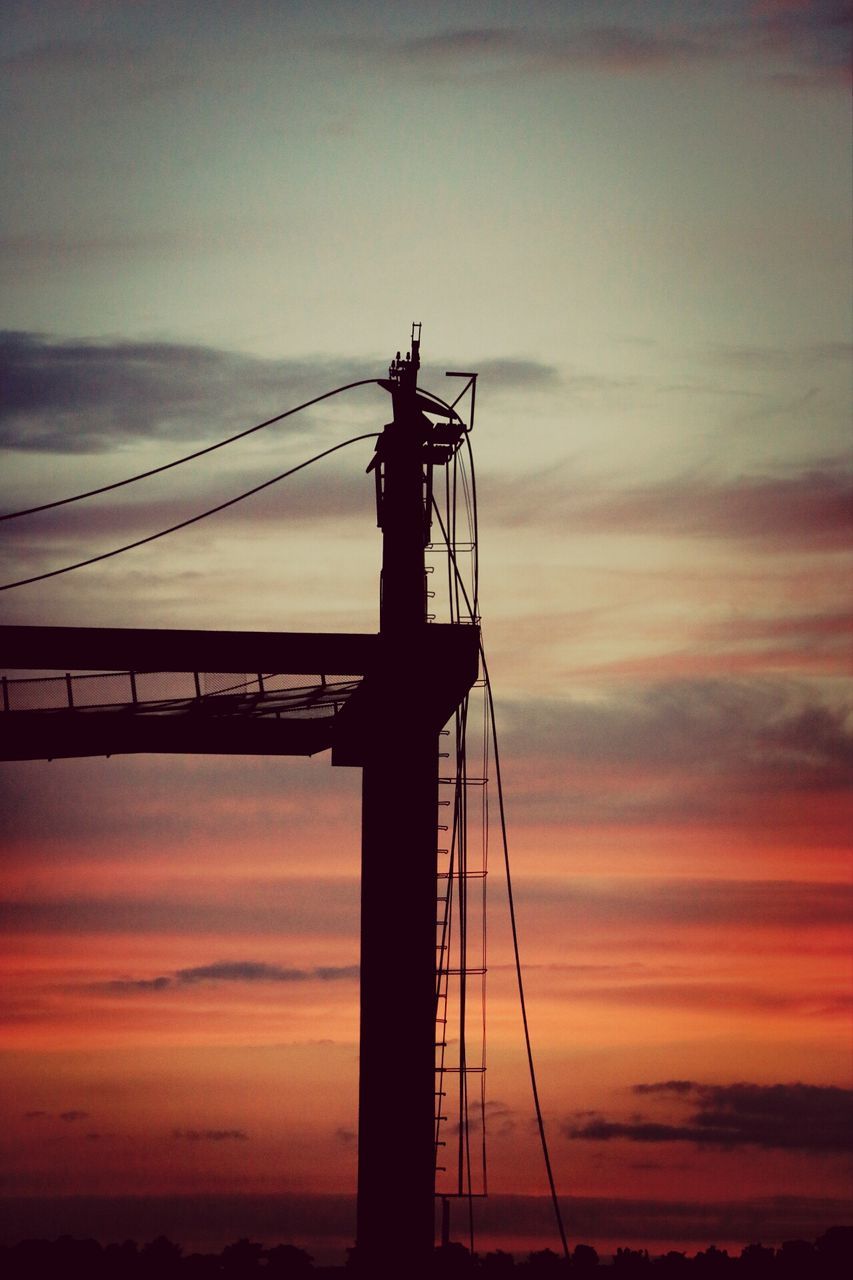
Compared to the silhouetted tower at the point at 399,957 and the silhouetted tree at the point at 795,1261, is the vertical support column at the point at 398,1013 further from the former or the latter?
the silhouetted tree at the point at 795,1261

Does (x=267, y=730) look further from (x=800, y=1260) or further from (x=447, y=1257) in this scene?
(x=800, y=1260)

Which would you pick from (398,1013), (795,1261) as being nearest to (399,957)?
(398,1013)

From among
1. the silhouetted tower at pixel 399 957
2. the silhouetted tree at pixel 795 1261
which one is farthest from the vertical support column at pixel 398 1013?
the silhouetted tree at pixel 795 1261

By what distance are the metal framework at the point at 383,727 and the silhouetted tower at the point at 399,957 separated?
0.02 meters

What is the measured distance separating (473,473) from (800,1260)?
6675 cm

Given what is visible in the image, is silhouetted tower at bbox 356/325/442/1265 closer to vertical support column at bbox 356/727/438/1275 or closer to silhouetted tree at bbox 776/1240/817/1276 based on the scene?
vertical support column at bbox 356/727/438/1275

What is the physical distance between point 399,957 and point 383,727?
3471 millimetres

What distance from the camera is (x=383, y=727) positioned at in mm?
26609

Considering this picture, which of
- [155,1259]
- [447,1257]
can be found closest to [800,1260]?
[155,1259]

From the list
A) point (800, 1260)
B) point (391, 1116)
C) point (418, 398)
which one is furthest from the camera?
point (800, 1260)

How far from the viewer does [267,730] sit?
28.6 meters

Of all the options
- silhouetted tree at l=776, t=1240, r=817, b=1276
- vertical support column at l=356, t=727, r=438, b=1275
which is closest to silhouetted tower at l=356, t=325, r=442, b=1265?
vertical support column at l=356, t=727, r=438, b=1275

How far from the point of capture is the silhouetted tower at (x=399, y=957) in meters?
26.1

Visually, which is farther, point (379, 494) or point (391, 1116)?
point (379, 494)
